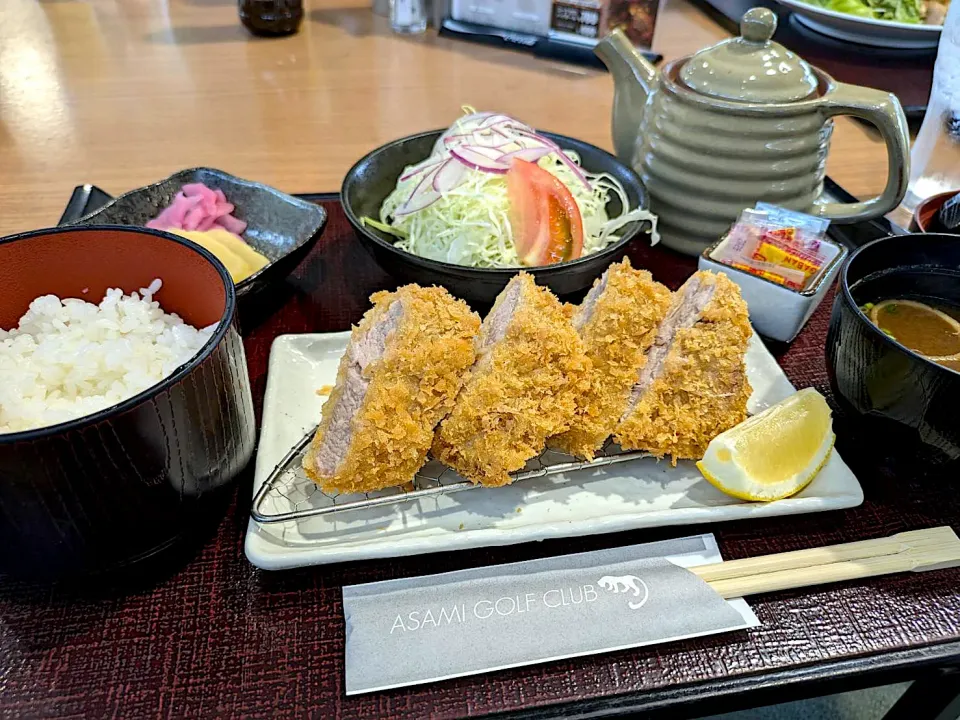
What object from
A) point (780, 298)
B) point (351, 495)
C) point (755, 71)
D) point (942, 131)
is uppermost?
point (755, 71)

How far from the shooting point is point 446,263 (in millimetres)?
1692

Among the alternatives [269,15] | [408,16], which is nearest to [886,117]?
[408,16]

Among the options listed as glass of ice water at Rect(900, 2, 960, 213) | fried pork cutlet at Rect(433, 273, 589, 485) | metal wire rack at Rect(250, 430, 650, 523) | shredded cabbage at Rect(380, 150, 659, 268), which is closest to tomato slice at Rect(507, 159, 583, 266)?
shredded cabbage at Rect(380, 150, 659, 268)

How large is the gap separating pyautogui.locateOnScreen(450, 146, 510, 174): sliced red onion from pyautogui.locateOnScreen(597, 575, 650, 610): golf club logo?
1293 millimetres

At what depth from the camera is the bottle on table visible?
391 centimetres

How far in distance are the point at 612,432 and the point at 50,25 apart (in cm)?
434

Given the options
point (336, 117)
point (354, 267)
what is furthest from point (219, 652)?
point (336, 117)

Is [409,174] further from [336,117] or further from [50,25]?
[50,25]

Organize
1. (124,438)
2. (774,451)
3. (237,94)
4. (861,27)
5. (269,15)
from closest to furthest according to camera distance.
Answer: (124,438)
(774,451)
(237,94)
(861,27)
(269,15)

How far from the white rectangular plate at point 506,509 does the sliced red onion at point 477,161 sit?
3.03 ft

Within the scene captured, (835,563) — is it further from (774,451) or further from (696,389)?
(696,389)

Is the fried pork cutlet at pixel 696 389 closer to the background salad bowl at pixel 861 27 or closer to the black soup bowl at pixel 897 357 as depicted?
the black soup bowl at pixel 897 357

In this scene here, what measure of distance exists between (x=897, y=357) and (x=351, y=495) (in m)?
1.08

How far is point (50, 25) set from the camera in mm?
4000
